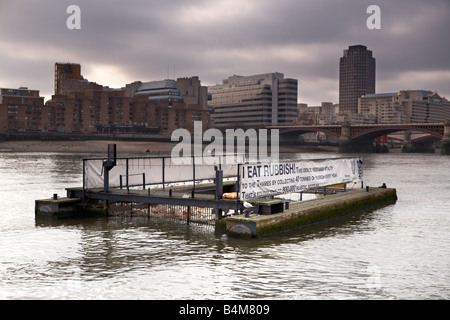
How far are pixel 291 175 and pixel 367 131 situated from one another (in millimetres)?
139699

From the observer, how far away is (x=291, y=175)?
2334 centimetres

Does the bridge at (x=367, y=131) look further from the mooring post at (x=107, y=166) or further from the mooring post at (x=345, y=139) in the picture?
the mooring post at (x=107, y=166)

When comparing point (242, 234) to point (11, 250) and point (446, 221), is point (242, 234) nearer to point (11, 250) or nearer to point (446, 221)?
point (11, 250)

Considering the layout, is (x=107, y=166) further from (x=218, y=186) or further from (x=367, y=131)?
(x=367, y=131)

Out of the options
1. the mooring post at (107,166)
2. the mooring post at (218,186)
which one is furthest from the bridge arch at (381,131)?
the mooring post at (218,186)

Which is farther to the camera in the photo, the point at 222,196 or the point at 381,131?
the point at 381,131

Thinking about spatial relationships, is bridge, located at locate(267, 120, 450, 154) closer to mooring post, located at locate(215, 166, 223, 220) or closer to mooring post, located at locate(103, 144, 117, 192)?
mooring post, located at locate(103, 144, 117, 192)

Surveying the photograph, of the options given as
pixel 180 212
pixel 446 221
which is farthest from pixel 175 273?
pixel 446 221

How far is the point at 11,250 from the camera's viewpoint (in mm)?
16844

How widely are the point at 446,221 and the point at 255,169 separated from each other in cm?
1042

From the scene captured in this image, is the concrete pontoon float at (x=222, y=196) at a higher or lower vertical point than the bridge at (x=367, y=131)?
lower

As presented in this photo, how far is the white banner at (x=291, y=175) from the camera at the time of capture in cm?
2026

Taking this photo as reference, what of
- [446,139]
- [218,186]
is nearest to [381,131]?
[446,139]

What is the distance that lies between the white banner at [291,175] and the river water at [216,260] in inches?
86.3
